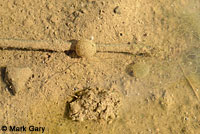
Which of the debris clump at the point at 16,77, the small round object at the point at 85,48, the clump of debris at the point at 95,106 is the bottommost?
the clump of debris at the point at 95,106

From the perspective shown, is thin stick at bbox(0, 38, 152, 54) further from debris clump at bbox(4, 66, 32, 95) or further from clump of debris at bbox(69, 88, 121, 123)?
clump of debris at bbox(69, 88, 121, 123)

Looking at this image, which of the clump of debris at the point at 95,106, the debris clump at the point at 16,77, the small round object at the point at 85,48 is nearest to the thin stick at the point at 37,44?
the small round object at the point at 85,48

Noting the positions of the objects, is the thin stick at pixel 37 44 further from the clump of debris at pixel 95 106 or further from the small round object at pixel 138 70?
the small round object at pixel 138 70

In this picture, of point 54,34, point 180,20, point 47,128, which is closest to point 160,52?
point 180,20

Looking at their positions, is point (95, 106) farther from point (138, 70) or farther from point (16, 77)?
point (16, 77)

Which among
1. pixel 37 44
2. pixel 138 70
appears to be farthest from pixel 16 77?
pixel 138 70

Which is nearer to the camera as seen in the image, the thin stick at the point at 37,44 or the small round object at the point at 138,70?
the thin stick at the point at 37,44
